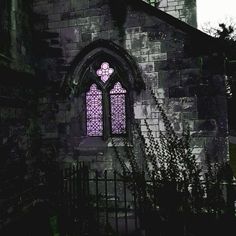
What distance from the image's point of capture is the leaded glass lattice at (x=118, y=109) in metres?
6.74

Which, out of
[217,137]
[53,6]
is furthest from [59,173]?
[53,6]

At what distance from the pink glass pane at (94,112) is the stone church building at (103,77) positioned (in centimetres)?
2

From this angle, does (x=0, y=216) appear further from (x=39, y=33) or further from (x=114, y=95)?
(x=39, y=33)

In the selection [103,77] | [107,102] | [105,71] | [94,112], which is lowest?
[94,112]

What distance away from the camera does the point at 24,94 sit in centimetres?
673

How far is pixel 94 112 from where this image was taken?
694 cm

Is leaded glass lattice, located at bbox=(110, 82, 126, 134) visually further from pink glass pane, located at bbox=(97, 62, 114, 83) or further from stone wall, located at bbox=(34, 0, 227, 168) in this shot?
stone wall, located at bbox=(34, 0, 227, 168)

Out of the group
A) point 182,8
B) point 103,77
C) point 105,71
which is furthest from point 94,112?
point 182,8

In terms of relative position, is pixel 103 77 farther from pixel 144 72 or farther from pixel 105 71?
pixel 144 72

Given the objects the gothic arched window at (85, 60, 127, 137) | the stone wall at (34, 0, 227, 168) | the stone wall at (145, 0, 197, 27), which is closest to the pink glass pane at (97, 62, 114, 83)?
the gothic arched window at (85, 60, 127, 137)

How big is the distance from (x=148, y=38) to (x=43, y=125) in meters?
3.19

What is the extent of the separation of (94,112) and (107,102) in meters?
0.42

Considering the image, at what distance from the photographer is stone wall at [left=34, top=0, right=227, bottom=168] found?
595 centimetres

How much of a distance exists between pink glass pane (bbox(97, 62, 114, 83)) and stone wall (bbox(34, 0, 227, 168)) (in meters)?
0.59
